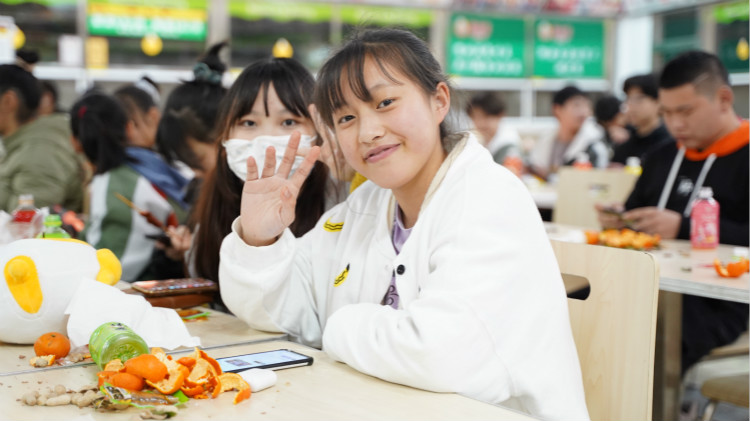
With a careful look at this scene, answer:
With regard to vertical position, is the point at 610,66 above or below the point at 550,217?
above

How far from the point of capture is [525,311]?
128cm

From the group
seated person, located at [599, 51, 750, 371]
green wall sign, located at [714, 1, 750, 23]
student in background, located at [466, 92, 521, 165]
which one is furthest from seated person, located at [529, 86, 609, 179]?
seated person, located at [599, 51, 750, 371]

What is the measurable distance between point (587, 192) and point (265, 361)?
2878mm

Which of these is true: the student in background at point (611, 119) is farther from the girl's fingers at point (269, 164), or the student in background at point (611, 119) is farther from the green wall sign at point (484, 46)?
the girl's fingers at point (269, 164)

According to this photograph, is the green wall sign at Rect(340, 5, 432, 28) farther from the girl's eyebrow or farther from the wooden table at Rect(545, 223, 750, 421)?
the girl's eyebrow

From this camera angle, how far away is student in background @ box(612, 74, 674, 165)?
17.6ft

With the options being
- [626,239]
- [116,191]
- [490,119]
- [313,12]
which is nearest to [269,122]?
[116,191]

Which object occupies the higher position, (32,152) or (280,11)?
(280,11)

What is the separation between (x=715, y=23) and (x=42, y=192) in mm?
7463

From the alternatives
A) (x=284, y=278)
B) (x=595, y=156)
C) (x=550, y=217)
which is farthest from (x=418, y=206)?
(x=595, y=156)

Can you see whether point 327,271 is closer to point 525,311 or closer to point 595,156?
point 525,311

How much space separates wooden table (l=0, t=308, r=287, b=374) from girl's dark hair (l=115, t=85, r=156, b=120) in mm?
1987

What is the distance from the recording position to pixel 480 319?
1207mm

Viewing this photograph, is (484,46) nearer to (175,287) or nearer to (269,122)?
(269,122)
